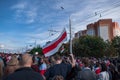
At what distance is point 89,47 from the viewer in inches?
2908

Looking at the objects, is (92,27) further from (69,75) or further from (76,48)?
(69,75)

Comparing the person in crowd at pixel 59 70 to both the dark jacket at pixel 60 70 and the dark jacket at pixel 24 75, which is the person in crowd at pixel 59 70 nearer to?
the dark jacket at pixel 60 70

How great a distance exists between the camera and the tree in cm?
7275

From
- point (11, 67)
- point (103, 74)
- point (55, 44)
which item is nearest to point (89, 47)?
point (55, 44)

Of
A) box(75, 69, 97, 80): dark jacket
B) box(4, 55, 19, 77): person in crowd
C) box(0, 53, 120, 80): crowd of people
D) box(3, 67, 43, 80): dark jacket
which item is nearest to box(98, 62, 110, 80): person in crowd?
box(0, 53, 120, 80): crowd of people

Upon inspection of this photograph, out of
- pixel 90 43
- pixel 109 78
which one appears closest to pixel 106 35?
pixel 90 43

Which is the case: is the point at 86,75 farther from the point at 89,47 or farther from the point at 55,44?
the point at 89,47

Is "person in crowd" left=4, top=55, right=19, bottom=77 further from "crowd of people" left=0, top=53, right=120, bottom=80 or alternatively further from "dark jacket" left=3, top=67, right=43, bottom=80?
"dark jacket" left=3, top=67, right=43, bottom=80

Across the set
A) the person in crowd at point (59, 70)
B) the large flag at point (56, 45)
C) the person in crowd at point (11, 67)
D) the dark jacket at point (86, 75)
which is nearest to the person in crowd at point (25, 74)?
the person in crowd at point (11, 67)

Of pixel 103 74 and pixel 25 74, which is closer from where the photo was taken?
pixel 25 74

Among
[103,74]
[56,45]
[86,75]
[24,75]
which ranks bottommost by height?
[103,74]

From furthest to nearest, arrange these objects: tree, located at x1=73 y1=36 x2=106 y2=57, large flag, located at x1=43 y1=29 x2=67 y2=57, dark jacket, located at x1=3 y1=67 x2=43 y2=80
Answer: tree, located at x1=73 y1=36 x2=106 y2=57
large flag, located at x1=43 y1=29 x2=67 y2=57
dark jacket, located at x1=3 y1=67 x2=43 y2=80

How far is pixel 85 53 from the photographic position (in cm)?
7244

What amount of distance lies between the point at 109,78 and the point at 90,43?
67.3 m
